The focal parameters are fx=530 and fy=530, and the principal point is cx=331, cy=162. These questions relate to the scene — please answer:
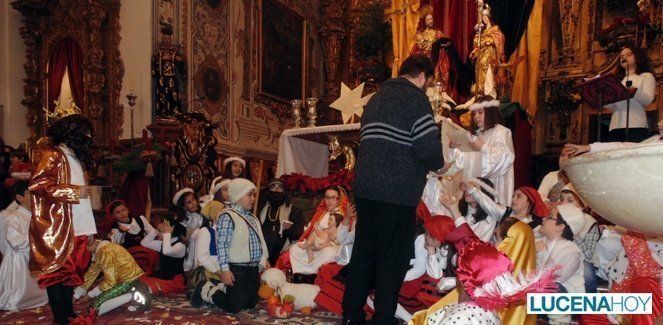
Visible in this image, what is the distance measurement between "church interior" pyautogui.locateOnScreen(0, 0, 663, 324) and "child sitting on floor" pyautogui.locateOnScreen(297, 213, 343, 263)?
0.16 m

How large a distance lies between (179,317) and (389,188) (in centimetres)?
195

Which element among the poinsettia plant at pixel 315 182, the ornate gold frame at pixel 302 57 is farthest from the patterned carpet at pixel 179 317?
the ornate gold frame at pixel 302 57

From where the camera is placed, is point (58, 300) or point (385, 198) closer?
point (385, 198)

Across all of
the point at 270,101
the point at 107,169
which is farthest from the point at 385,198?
the point at 270,101

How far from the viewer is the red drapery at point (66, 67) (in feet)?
32.7

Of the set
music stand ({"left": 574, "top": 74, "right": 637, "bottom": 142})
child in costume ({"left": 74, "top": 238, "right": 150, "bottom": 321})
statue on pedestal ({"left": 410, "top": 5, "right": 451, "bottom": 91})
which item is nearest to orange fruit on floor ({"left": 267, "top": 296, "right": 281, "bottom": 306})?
child in costume ({"left": 74, "top": 238, "right": 150, "bottom": 321})

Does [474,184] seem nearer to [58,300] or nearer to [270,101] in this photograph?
[58,300]

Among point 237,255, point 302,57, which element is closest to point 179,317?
point 237,255

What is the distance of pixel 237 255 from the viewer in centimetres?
415

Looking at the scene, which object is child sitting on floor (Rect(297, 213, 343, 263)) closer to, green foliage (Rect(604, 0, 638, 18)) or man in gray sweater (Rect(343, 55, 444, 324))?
man in gray sweater (Rect(343, 55, 444, 324))

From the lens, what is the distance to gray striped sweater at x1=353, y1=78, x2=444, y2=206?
117 inches

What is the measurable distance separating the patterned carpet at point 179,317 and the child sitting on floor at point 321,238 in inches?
27.6

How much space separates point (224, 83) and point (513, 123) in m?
5.22

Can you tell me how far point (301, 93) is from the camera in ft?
39.2
